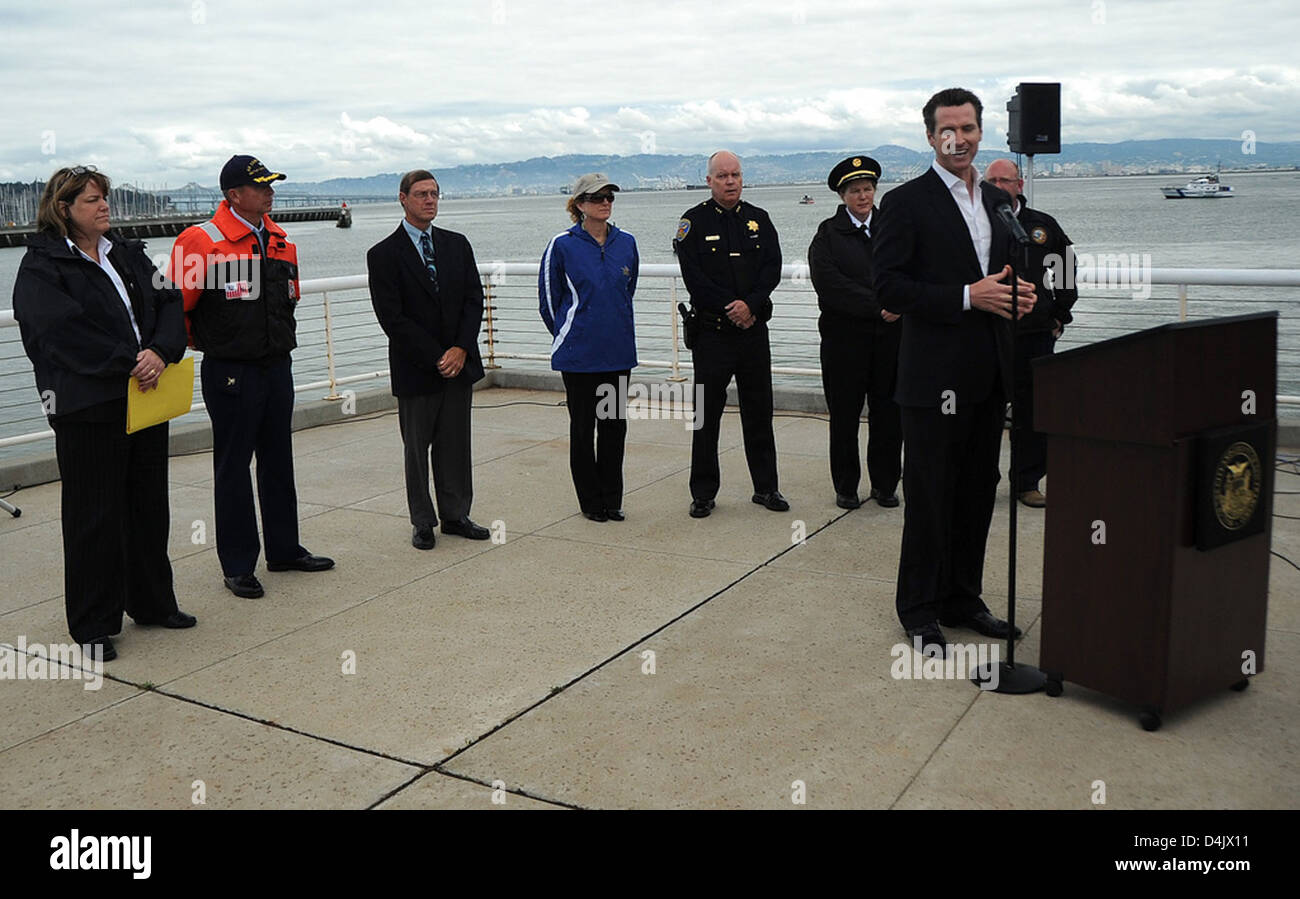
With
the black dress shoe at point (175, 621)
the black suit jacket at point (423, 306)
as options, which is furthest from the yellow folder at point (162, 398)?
the black suit jacket at point (423, 306)

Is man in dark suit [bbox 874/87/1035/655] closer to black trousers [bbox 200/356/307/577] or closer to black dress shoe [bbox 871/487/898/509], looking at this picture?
black dress shoe [bbox 871/487/898/509]

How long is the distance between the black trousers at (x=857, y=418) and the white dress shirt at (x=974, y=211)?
2.36m

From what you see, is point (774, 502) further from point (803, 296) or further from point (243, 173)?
point (803, 296)

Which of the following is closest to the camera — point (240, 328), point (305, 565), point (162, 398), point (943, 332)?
point (943, 332)

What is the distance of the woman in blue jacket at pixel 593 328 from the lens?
653cm

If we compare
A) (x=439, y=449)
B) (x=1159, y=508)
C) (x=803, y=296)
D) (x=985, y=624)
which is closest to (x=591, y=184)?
(x=439, y=449)

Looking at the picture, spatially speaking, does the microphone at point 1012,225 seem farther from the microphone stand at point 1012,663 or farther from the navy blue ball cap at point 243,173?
the navy blue ball cap at point 243,173

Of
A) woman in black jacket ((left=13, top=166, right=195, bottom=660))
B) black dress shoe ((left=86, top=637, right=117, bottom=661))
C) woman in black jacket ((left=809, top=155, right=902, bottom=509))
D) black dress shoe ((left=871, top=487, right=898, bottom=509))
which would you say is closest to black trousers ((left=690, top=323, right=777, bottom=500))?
woman in black jacket ((left=809, top=155, right=902, bottom=509))

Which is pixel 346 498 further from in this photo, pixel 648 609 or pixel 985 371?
pixel 985 371

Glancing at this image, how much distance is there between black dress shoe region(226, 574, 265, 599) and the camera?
5398 millimetres

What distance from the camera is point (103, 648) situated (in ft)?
15.4

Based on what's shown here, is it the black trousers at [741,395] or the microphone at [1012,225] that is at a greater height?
the microphone at [1012,225]

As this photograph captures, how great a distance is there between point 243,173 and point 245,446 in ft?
4.03
